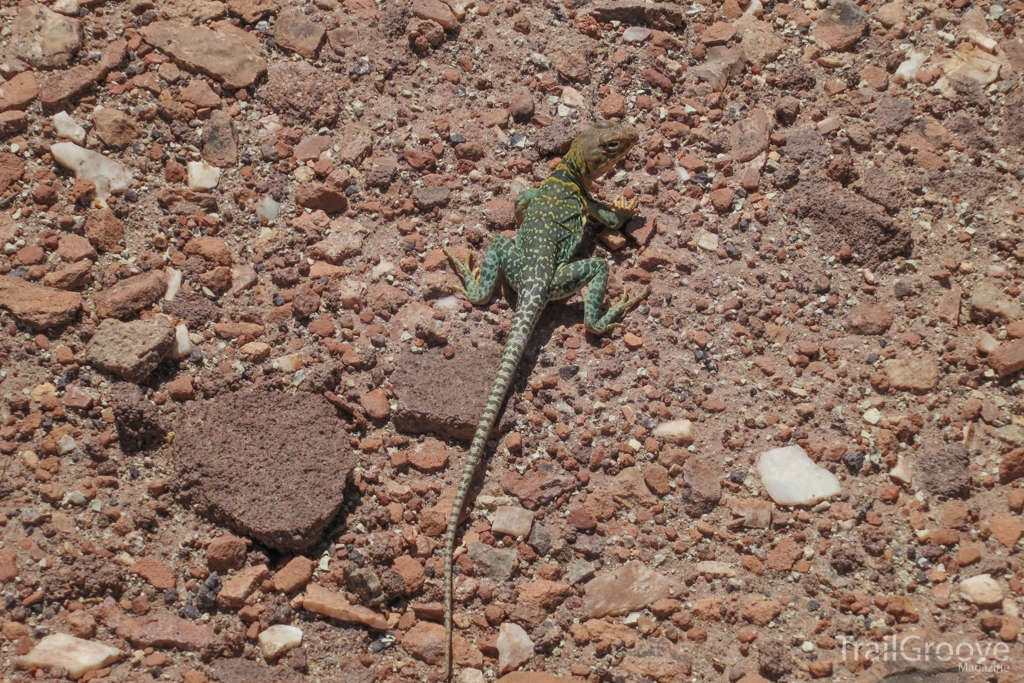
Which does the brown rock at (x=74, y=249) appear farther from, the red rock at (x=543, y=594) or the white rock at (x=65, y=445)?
the red rock at (x=543, y=594)

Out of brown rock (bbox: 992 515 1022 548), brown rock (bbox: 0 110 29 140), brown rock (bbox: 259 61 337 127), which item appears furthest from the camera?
brown rock (bbox: 259 61 337 127)

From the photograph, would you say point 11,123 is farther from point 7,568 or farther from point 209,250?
point 7,568

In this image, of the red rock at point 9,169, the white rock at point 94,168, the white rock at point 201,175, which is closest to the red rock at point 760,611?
the white rock at point 201,175

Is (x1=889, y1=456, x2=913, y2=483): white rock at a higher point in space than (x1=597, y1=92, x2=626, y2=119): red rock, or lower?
lower

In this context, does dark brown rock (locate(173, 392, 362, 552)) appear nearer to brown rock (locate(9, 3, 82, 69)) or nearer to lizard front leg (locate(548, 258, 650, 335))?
lizard front leg (locate(548, 258, 650, 335))

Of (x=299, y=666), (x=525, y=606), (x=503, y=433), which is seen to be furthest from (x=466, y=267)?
(x=299, y=666)

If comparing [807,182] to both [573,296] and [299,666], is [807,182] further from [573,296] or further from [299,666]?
[299,666]

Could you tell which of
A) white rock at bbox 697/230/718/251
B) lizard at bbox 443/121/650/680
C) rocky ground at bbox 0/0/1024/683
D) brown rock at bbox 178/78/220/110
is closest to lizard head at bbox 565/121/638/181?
lizard at bbox 443/121/650/680
